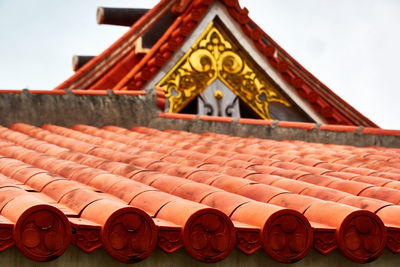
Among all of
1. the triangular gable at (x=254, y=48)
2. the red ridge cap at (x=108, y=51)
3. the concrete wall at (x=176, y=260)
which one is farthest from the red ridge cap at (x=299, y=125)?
the concrete wall at (x=176, y=260)

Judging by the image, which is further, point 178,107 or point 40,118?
point 178,107

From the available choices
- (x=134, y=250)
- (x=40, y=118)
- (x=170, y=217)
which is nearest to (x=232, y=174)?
(x=170, y=217)

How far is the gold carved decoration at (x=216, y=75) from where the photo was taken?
37.2 ft

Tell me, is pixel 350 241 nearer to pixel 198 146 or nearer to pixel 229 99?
pixel 198 146

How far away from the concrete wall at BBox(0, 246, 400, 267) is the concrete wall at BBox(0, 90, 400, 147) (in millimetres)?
5155

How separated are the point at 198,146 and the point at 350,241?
12.0ft

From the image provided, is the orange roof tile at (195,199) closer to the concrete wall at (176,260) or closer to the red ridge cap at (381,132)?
the concrete wall at (176,260)

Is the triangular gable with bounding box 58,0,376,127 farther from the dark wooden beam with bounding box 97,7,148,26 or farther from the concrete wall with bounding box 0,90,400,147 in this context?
the dark wooden beam with bounding box 97,7,148,26

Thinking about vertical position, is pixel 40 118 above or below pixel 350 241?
above

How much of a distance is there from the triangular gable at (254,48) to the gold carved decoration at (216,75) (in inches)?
8.9

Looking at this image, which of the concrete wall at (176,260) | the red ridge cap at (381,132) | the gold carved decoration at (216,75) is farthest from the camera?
the gold carved decoration at (216,75)

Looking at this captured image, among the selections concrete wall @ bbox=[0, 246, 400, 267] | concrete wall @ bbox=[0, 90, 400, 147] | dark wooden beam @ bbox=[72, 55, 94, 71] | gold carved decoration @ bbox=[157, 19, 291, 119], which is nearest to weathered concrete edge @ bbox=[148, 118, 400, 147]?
concrete wall @ bbox=[0, 90, 400, 147]

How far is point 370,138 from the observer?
8594 millimetres

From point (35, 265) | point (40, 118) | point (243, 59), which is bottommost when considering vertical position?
point (35, 265)
